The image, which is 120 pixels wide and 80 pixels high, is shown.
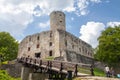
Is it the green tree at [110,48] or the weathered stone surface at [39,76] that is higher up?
the green tree at [110,48]

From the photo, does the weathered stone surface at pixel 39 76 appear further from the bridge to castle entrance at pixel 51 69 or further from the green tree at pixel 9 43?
the green tree at pixel 9 43

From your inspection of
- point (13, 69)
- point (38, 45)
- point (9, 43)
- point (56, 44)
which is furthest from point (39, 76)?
point (9, 43)

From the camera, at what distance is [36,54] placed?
Answer: 2100 inches

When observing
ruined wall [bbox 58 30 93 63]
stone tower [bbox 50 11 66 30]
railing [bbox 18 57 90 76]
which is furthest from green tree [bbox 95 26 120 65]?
railing [bbox 18 57 90 76]

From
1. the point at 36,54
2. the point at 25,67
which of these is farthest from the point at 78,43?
the point at 25,67

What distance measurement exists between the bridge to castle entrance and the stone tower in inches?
785

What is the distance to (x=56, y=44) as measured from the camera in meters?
50.2

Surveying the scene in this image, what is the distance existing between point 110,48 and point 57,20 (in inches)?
542

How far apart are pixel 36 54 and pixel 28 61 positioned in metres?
21.5

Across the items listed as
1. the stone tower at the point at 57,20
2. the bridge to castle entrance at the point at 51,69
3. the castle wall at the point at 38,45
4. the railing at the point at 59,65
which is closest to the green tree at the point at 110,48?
the stone tower at the point at 57,20

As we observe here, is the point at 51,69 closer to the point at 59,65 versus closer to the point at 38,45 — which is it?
the point at 59,65

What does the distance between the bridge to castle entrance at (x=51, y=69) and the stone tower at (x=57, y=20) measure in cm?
1993

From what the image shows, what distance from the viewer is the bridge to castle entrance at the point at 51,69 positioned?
2015cm

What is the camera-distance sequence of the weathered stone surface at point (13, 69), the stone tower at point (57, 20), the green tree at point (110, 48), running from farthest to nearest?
the stone tower at point (57, 20), the green tree at point (110, 48), the weathered stone surface at point (13, 69)
